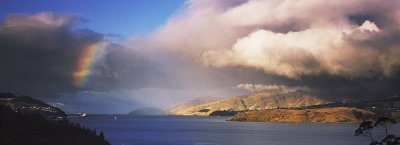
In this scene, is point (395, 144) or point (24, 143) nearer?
point (395, 144)

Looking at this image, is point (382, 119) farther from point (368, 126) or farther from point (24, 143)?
point (24, 143)

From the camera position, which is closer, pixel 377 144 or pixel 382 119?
pixel 382 119

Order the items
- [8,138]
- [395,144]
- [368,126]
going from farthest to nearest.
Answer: [8,138]
[368,126]
[395,144]

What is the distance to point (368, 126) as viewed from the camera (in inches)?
3595

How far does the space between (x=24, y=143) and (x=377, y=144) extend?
156 m

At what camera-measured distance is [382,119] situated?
8688 centimetres

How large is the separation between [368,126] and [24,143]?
15583 cm

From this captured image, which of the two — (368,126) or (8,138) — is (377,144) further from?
(8,138)

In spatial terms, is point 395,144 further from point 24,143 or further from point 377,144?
point 24,143

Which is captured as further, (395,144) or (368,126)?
(368,126)

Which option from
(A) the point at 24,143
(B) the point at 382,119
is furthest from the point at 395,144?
(A) the point at 24,143

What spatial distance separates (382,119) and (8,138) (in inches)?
6367

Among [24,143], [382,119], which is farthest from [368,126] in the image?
[24,143]

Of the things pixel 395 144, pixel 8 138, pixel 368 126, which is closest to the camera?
pixel 395 144
